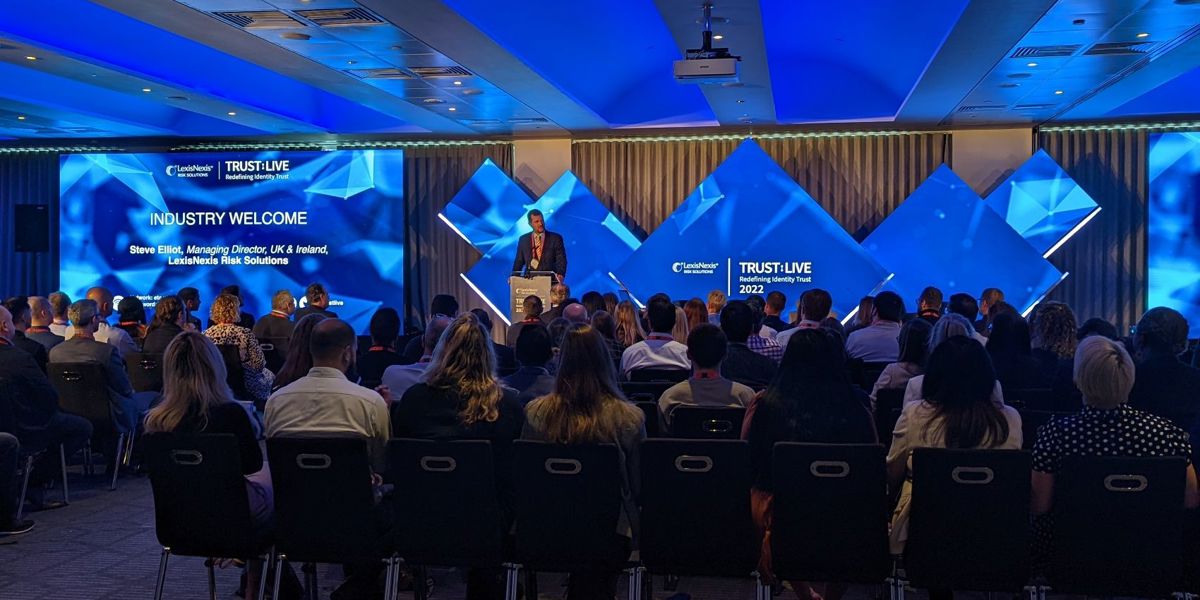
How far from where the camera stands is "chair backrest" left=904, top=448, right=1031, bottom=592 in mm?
3227

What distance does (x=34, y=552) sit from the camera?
567cm

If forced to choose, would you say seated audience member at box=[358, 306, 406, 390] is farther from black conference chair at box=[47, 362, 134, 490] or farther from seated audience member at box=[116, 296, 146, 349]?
seated audience member at box=[116, 296, 146, 349]

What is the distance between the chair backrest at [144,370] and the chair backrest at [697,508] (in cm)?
550

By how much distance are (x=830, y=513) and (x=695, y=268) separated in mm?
9596

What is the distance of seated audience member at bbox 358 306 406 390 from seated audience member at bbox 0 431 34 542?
1917mm

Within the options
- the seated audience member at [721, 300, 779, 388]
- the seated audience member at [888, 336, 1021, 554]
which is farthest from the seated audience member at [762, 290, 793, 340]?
the seated audience member at [888, 336, 1021, 554]

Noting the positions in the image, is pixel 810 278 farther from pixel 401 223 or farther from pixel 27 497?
pixel 27 497

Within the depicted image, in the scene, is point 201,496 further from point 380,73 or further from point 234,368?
point 380,73

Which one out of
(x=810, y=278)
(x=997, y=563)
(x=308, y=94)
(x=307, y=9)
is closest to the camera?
(x=997, y=563)

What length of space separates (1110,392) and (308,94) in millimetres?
11945

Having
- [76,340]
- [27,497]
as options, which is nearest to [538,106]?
[76,340]

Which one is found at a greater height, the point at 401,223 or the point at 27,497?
the point at 401,223

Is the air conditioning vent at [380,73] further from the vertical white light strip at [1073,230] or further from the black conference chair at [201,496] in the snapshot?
the vertical white light strip at [1073,230]

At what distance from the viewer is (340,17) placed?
7.73 m
